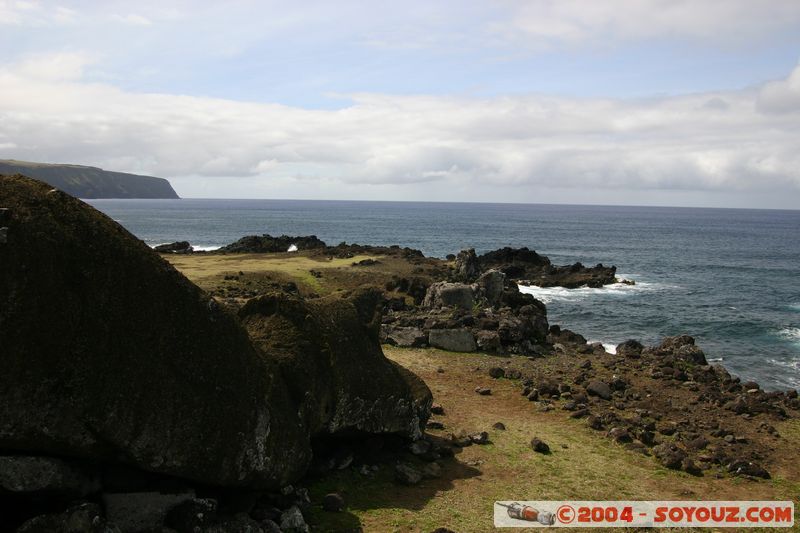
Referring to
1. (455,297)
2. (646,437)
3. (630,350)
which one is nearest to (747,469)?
(646,437)

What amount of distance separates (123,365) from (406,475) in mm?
8504

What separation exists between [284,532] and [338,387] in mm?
4162

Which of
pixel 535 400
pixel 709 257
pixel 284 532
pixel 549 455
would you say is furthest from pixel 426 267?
pixel 709 257

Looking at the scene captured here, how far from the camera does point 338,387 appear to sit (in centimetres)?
1653

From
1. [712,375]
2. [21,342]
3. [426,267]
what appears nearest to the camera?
[21,342]

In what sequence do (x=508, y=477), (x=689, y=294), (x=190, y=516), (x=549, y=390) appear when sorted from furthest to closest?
(x=689, y=294) < (x=549, y=390) < (x=508, y=477) < (x=190, y=516)

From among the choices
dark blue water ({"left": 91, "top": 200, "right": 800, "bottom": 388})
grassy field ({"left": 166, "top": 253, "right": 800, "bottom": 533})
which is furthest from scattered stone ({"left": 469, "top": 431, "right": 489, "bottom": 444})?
dark blue water ({"left": 91, "top": 200, "right": 800, "bottom": 388})

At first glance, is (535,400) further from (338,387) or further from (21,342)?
(21,342)

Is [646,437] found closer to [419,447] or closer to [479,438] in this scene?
[479,438]

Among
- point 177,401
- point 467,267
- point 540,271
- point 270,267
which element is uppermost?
point 177,401

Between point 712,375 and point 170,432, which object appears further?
point 712,375

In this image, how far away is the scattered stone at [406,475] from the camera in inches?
670

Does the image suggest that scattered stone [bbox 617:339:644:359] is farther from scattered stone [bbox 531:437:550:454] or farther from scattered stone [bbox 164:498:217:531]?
scattered stone [bbox 164:498:217:531]

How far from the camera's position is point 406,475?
17078 millimetres
